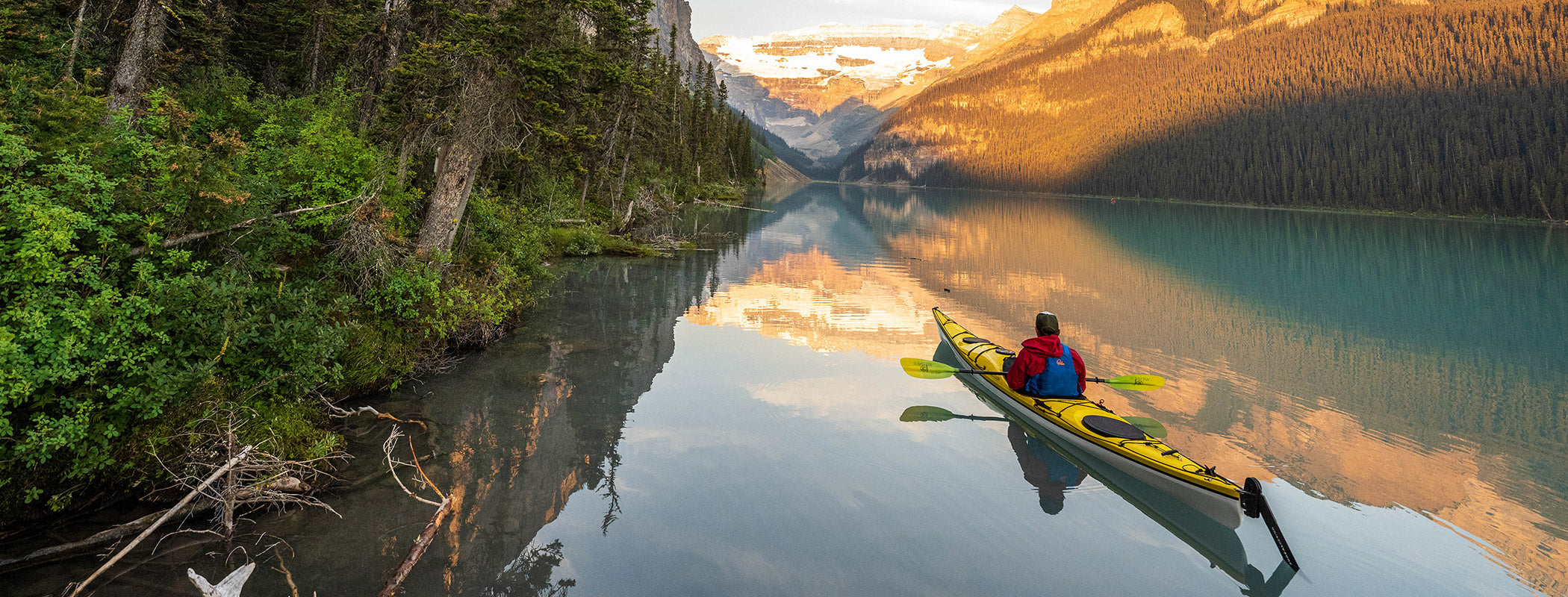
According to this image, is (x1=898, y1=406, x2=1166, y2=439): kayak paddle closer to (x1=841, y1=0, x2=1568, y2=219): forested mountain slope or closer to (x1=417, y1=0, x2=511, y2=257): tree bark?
(x1=417, y1=0, x2=511, y2=257): tree bark

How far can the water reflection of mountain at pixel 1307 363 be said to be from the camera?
970 cm

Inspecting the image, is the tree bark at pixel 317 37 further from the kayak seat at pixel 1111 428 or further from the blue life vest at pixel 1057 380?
the kayak seat at pixel 1111 428

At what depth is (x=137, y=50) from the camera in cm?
1356

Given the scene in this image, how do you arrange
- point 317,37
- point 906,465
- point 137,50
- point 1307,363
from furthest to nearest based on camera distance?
point 317,37 < point 1307,363 < point 137,50 < point 906,465

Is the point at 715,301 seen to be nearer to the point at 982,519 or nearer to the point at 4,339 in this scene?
the point at 982,519

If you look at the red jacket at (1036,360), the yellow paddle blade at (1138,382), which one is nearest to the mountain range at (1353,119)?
the yellow paddle blade at (1138,382)

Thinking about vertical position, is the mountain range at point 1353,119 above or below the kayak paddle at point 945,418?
above

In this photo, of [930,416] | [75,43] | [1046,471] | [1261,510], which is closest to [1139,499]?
[1046,471]

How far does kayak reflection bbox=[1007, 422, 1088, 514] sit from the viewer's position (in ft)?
29.8

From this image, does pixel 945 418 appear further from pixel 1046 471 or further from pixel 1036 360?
pixel 1046 471

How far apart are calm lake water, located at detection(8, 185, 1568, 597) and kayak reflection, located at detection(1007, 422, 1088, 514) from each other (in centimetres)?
5

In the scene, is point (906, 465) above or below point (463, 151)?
below

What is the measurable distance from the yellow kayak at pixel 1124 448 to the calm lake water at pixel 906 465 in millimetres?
374

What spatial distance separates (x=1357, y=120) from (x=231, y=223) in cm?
17968
